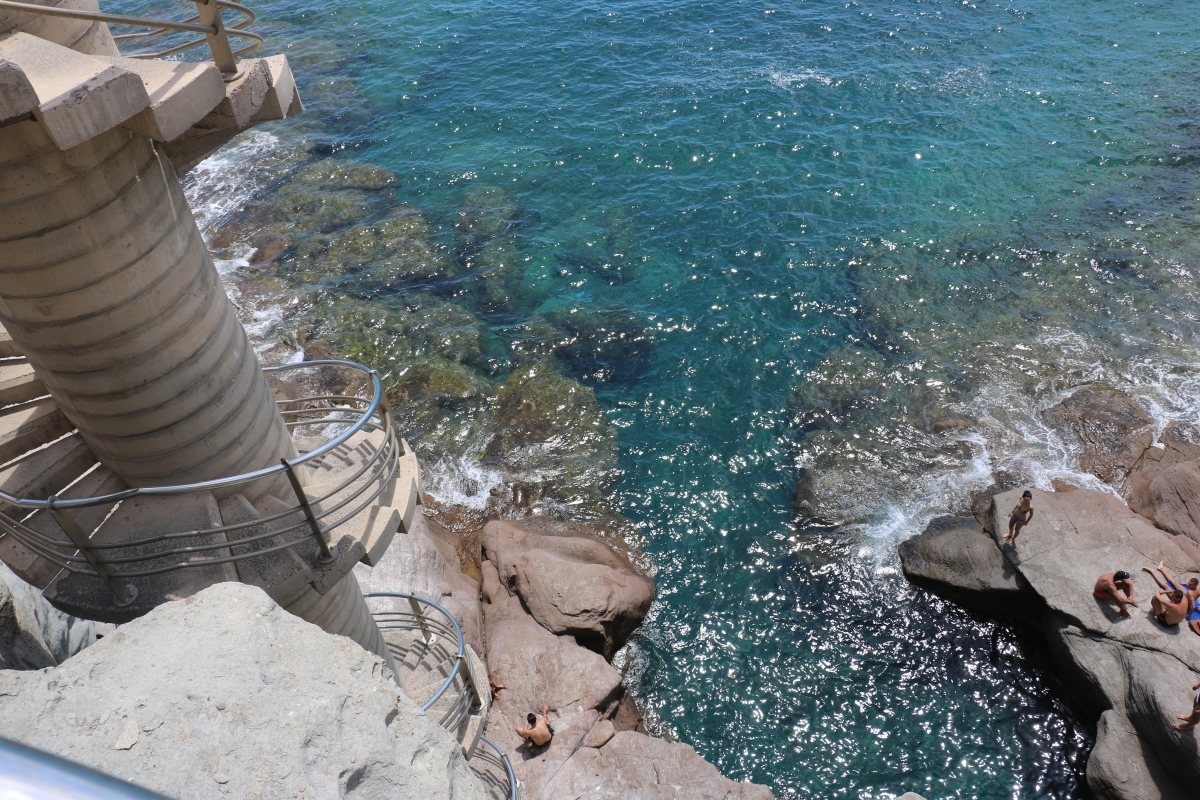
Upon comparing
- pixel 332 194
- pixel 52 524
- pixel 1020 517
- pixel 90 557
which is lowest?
pixel 1020 517

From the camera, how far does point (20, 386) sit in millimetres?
6859

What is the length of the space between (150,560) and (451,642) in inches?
278

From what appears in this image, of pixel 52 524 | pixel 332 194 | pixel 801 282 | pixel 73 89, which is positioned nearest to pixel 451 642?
pixel 52 524

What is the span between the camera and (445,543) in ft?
53.2

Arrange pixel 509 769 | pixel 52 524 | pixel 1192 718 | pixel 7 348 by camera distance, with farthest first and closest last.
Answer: pixel 1192 718 < pixel 509 769 < pixel 7 348 < pixel 52 524

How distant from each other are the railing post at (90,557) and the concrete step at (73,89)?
8.11 feet

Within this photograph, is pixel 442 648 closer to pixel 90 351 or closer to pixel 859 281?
pixel 90 351

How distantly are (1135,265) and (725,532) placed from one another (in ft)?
48.0

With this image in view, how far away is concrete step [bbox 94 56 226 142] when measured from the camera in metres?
5.23

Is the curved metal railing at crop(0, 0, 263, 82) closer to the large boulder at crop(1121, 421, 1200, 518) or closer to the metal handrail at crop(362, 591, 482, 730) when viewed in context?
the metal handrail at crop(362, 591, 482, 730)

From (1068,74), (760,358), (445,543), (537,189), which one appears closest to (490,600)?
(445,543)

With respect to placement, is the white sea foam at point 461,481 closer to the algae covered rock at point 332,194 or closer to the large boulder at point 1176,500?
the algae covered rock at point 332,194

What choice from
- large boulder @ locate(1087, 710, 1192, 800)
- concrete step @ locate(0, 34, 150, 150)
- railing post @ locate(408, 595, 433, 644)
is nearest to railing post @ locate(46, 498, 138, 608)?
concrete step @ locate(0, 34, 150, 150)

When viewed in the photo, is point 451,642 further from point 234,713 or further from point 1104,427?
point 1104,427
